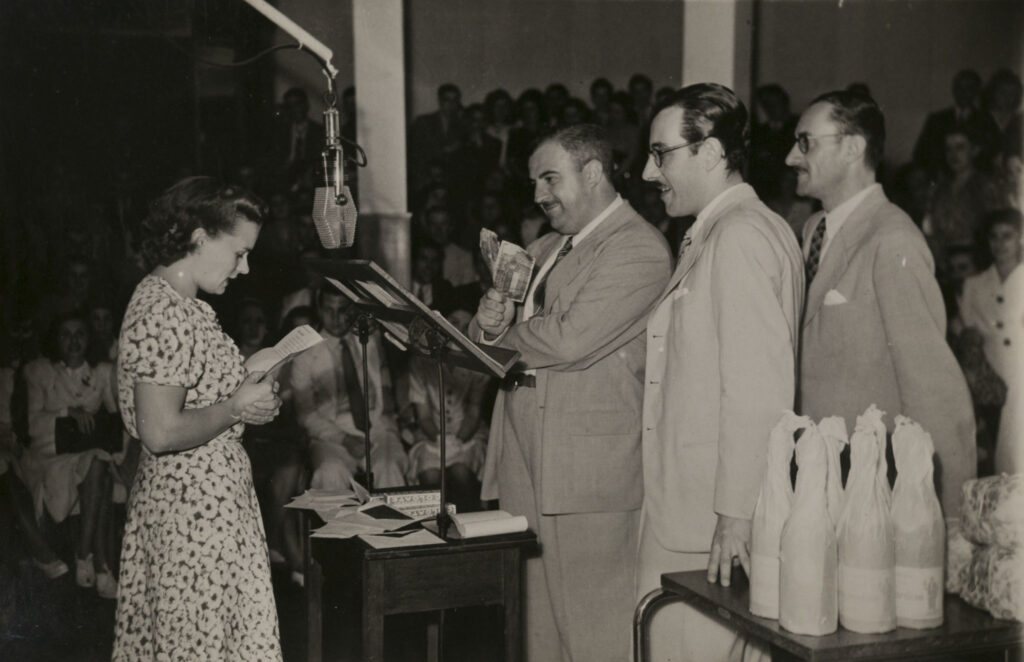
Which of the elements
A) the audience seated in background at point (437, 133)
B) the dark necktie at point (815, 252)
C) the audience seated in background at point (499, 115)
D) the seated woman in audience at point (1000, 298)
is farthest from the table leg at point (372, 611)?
the audience seated in background at point (499, 115)

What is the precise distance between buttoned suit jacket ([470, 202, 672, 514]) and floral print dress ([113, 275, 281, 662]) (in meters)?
0.95

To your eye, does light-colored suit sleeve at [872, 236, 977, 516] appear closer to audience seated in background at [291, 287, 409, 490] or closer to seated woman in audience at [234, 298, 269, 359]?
audience seated in background at [291, 287, 409, 490]

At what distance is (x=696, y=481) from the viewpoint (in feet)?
8.04

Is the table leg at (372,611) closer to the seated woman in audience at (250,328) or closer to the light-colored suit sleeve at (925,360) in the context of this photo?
the light-colored suit sleeve at (925,360)

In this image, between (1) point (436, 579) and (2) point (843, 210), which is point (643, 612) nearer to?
(1) point (436, 579)

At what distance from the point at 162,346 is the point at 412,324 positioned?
0.68m

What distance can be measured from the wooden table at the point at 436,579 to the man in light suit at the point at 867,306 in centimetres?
107

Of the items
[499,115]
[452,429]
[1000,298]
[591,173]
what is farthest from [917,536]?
[499,115]

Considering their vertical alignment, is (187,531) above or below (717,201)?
below

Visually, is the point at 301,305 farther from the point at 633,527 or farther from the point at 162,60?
the point at 633,527

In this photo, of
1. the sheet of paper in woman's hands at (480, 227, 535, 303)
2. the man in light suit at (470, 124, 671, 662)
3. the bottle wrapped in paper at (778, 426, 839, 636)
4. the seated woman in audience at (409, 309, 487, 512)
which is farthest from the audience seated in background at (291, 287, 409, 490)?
the bottle wrapped in paper at (778, 426, 839, 636)

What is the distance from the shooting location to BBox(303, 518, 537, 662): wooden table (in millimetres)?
2336

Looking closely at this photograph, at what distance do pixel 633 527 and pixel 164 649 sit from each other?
1449 mm

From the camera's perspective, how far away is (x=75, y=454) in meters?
4.76
